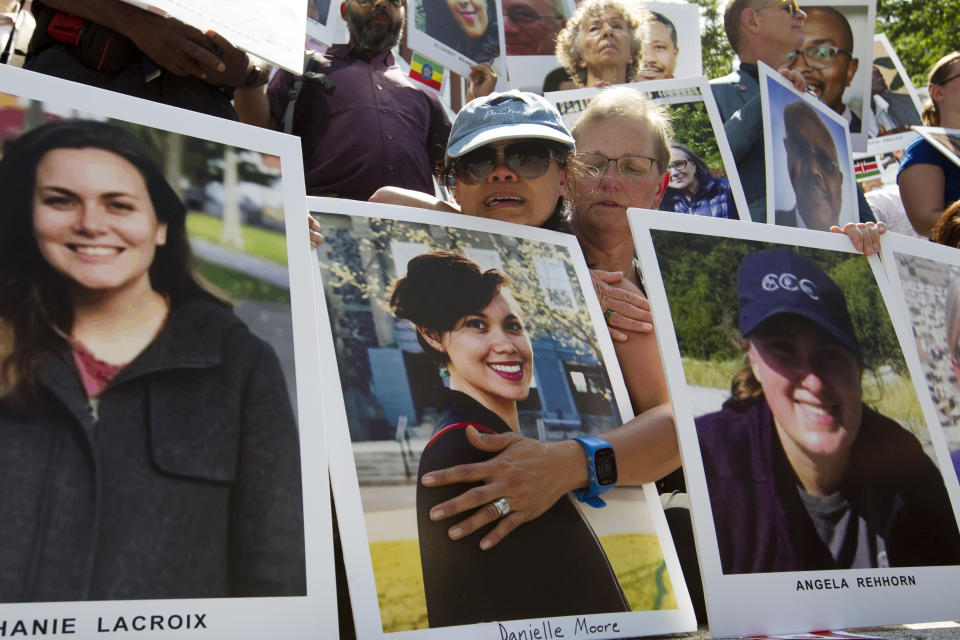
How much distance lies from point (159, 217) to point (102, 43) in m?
0.88

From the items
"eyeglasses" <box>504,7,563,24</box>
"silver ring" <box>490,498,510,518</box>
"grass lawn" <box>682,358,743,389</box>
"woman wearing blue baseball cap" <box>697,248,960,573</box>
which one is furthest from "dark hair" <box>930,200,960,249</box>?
"eyeglasses" <box>504,7,563,24</box>

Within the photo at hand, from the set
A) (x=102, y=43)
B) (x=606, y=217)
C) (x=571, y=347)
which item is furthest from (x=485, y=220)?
(x=102, y=43)

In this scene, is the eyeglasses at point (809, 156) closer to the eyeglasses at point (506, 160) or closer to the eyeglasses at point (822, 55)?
the eyeglasses at point (822, 55)

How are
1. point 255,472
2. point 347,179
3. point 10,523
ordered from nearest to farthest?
point 10,523 → point 255,472 → point 347,179

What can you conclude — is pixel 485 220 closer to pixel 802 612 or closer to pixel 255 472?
pixel 255 472

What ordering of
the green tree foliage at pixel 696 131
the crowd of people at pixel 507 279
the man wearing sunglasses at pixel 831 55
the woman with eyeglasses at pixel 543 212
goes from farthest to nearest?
the man wearing sunglasses at pixel 831 55 → the green tree foliage at pixel 696 131 → the woman with eyeglasses at pixel 543 212 → the crowd of people at pixel 507 279

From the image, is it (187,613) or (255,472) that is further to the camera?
(255,472)

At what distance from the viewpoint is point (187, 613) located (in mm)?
1438

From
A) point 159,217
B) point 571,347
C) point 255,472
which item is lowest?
point 255,472

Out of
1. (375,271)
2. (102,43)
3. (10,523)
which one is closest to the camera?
(10,523)

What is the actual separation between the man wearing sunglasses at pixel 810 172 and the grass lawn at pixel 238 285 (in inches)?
83.4

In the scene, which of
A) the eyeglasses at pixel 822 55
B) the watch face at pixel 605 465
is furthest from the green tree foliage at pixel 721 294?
the eyeglasses at pixel 822 55

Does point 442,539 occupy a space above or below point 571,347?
below

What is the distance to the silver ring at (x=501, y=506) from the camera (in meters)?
1.80
